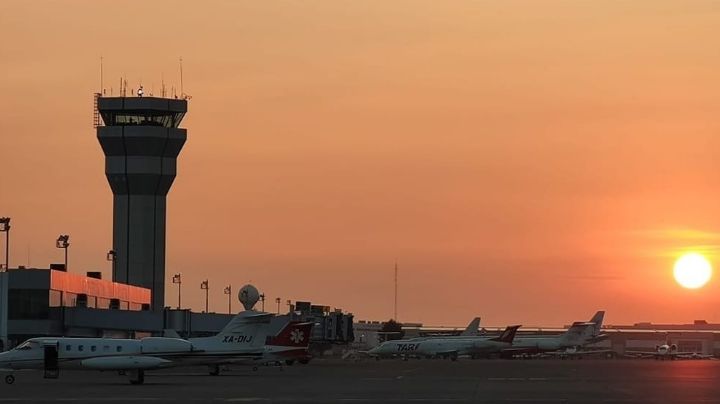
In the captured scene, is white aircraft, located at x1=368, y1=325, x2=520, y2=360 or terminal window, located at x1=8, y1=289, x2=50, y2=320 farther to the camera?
white aircraft, located at x1=368, y1=325, x2=520, y2=360

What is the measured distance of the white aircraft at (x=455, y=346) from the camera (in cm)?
18450

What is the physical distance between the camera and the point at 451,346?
185375mm

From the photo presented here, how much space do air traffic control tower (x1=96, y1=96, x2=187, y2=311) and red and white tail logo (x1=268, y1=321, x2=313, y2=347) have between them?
95.4 m

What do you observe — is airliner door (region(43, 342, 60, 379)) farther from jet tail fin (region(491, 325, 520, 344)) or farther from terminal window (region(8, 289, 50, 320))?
jet tail fin (region(491, 325, 520, 344))

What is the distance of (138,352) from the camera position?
81.0 metres

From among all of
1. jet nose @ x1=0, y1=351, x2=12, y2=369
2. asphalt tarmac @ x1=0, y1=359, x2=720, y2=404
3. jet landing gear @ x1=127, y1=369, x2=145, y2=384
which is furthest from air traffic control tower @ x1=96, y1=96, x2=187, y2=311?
jet landing gear @ x1=127, y1=369, x2=145, y2=384

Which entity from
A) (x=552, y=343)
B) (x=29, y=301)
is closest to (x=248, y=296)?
(x=29, y=301)

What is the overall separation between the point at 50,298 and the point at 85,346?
58.9 m

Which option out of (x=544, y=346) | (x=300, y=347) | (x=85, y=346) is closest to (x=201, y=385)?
(x=85, y=346)

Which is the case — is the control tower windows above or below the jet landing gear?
above

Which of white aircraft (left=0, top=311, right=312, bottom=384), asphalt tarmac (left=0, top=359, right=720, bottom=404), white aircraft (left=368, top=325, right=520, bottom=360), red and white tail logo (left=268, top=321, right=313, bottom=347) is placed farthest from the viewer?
white aircraft (left=368, top=325, right=520, bottom=360)

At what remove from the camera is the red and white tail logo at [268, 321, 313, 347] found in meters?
101

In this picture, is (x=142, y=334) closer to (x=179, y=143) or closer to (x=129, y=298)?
(x=129, y=298)

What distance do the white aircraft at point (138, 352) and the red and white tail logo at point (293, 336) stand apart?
448 inches
